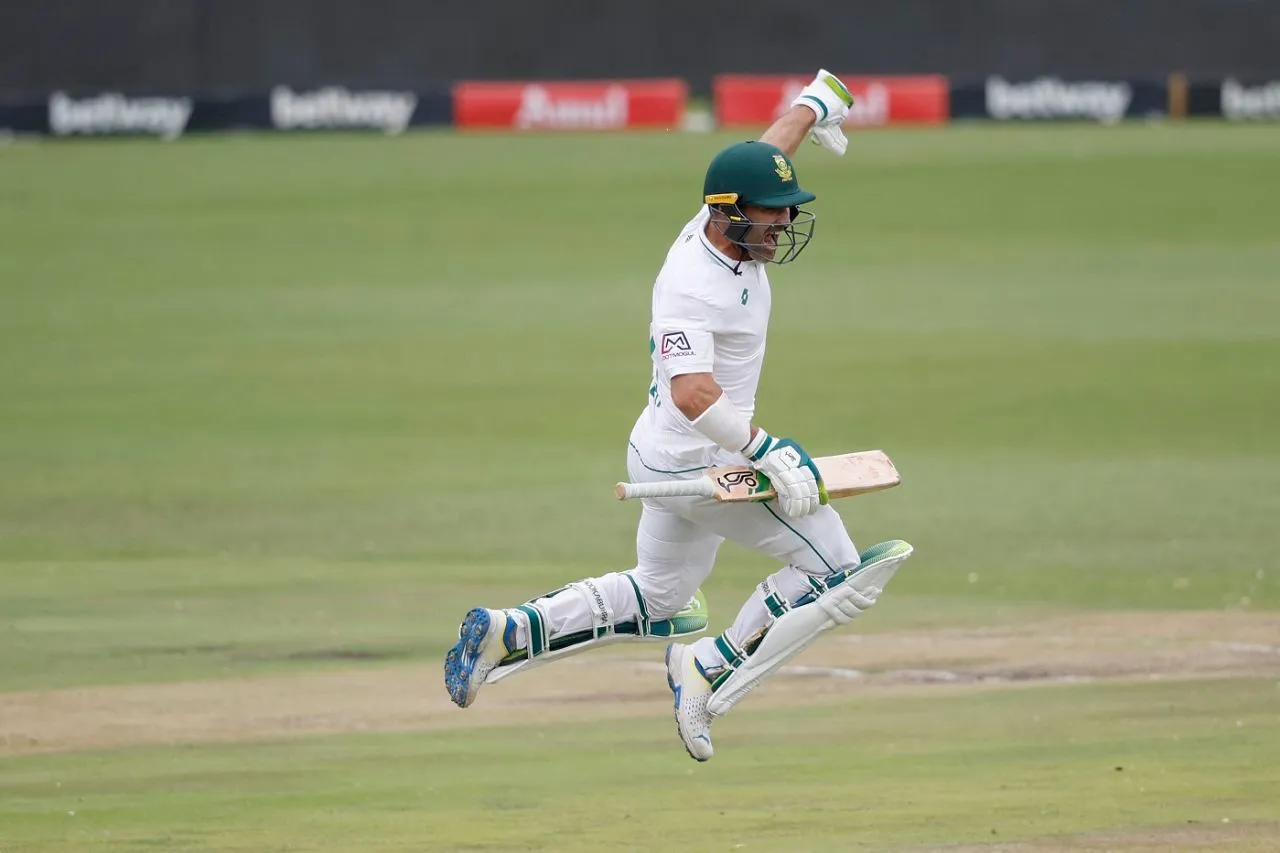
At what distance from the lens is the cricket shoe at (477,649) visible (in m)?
7.44

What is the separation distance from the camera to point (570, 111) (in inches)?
1320

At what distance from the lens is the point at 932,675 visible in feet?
32.1

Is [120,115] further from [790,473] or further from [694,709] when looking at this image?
[790,473]

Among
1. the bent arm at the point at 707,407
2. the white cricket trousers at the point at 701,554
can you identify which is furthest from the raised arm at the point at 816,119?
the white cricket trousers at the point at 701,554

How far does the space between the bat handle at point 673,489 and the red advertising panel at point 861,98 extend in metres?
25.8

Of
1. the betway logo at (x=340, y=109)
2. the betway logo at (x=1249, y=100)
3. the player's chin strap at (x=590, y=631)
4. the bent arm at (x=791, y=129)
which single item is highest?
the bent arm at (x=791, y=129)

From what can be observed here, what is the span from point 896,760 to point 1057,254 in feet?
55.6

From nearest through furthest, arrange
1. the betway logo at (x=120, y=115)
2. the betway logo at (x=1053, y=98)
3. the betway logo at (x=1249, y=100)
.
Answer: the betway logo at (x=120, y=115) → the betway logo at (x=1053, y=98) → the betway logo at (x=1249, y=100)

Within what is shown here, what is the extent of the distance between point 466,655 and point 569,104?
2665 centimetres

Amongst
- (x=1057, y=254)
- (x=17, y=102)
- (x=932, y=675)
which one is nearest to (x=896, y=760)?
Answer: (x=932, y=675)

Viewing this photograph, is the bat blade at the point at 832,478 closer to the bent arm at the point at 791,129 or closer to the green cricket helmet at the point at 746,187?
the green cricket helmet at the point at 746,187

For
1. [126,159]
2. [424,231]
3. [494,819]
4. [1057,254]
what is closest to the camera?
[494,819]

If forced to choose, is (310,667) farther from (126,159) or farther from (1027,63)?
(1027,63)

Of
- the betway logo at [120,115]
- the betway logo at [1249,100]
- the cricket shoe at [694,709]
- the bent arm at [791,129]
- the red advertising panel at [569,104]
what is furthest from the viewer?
the betway logo at [1249,100]
